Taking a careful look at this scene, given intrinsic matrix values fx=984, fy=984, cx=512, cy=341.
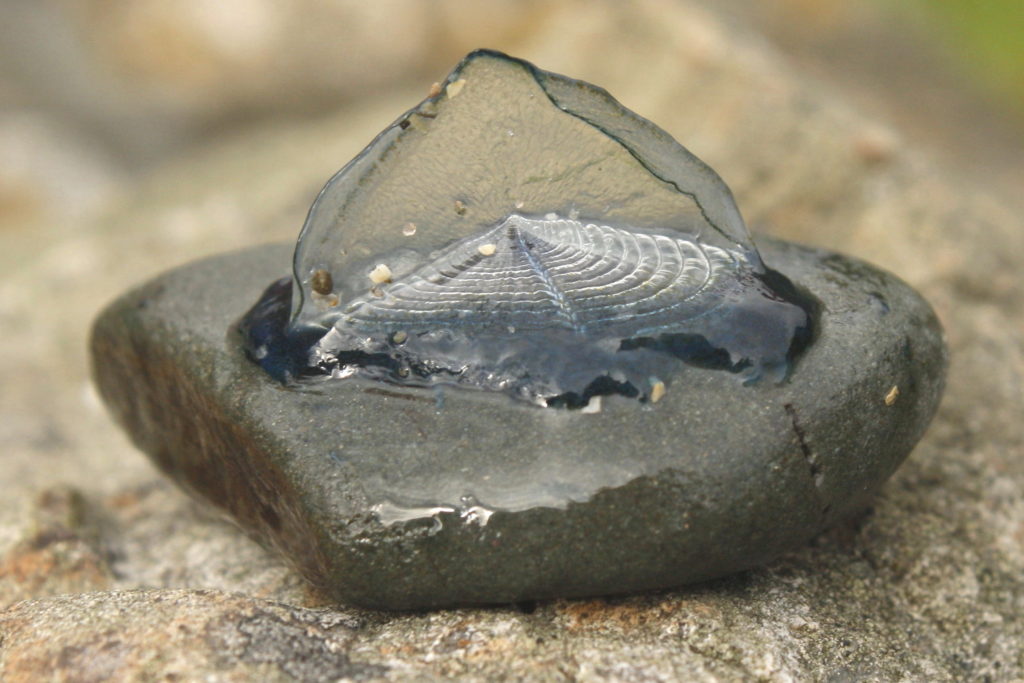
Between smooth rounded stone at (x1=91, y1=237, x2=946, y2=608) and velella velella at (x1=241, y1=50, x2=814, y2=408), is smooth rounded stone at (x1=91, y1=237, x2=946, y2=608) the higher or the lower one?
the lower one

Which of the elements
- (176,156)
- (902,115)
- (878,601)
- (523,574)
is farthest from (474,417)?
(176,156)

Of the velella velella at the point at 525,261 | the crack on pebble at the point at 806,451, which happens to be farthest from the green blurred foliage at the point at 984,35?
the crack on pebble at the point at 806,451

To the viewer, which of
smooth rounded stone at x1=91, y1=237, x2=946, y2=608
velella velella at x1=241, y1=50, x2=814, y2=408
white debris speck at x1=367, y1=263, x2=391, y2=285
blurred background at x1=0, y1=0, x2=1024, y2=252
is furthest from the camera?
blurred background at x1=0, y1=0, x2=1024, y2=252

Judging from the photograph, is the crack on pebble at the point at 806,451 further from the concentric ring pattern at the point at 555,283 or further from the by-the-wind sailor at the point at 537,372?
the concentric ring pattern at the point at 555,283

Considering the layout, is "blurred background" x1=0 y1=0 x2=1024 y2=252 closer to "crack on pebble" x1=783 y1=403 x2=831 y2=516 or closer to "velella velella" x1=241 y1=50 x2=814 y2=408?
"velella velella" x1=241 y1=50 x2=814 y2=408

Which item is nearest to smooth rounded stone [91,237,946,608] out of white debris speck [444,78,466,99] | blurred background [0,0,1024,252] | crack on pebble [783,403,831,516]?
crack on pebble [783,403,831,516]

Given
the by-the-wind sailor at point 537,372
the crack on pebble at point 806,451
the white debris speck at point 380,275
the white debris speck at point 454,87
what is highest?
the white debris speck at point 454,87

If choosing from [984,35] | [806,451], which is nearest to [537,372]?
[806,451]
